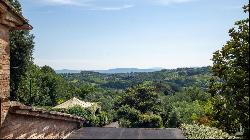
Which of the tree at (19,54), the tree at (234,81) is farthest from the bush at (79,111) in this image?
the tree at (234,81)

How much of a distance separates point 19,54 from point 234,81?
2630cm

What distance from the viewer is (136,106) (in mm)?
64500

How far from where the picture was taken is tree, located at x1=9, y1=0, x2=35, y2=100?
127ft

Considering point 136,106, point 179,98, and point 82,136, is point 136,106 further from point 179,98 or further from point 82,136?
point 82,136

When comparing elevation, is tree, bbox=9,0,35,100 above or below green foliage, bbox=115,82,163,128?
above

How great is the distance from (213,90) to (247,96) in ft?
8.55

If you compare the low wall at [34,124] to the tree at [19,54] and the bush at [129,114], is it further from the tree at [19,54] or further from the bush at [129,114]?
the bush at [129,114]

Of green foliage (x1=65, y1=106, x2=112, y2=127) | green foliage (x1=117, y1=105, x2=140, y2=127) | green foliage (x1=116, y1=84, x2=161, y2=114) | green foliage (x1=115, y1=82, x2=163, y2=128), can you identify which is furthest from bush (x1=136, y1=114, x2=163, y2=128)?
green foliage (x1=116, y1=84, x2=161, y2=114)

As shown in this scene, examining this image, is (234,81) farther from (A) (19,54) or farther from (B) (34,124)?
(A) (19,54)

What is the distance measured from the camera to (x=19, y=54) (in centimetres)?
3925

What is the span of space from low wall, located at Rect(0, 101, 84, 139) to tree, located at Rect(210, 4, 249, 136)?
23.8 ft

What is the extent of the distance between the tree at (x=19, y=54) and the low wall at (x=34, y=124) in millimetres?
24216

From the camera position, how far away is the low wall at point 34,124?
1220 cm

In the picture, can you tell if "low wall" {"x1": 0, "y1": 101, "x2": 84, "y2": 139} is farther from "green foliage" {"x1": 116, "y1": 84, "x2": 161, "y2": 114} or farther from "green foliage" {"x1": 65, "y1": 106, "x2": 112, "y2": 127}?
"green foliage" {"x1": 116, "y1": 84, "x2": 161, "y2": 114}
